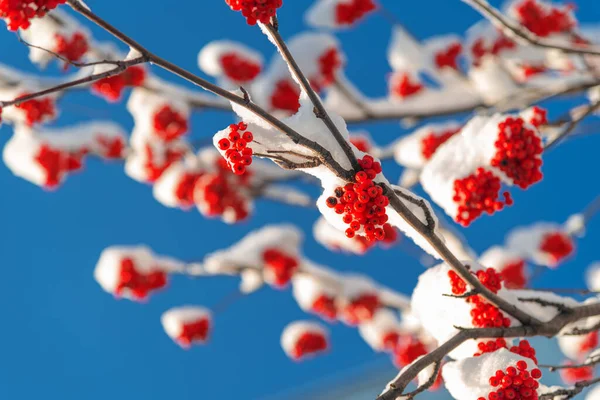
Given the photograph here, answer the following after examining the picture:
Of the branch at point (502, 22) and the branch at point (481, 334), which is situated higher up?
the branch at point (502, 22)

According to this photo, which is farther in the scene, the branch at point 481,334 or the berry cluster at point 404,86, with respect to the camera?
the berry cluster at point 404,86

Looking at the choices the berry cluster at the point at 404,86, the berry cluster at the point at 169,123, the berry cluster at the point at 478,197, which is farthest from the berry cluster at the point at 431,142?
the berry cluster at the point at 169,123

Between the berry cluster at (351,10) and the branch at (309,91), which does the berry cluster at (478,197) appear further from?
the berry cluster at (351,10)

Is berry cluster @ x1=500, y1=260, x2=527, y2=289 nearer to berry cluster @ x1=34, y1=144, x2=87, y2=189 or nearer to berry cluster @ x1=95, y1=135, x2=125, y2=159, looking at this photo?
berry cluster @ x1=95, y1=135, x2=125, y2=159

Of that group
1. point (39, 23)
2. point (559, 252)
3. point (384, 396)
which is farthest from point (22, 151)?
point (559, 252)

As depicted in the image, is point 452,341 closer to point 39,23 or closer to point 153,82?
point 39,23

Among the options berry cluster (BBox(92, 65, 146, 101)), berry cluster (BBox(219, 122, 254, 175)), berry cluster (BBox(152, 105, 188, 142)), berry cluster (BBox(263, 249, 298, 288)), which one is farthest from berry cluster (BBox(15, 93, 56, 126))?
berry cluster (BBox(219, 122, 254, 175))
